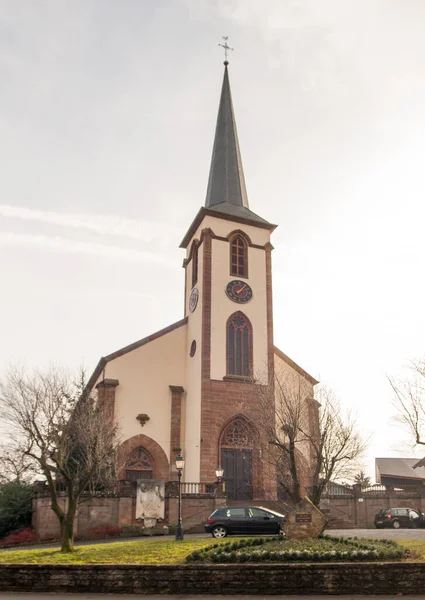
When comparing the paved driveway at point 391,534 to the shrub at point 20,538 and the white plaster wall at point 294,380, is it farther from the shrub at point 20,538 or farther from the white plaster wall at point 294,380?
the shrub at point 20,538

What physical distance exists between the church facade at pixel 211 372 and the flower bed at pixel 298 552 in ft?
45.5

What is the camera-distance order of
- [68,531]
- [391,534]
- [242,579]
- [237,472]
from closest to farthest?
Result: [242,579] → [68,531] → [391,534] → [237,472]

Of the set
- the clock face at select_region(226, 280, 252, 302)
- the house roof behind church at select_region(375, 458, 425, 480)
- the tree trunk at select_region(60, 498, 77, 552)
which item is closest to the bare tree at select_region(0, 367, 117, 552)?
the tree trunk at select_region(60, 498, 77, 552)

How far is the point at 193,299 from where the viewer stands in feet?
122

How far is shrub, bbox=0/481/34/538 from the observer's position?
1093 inches

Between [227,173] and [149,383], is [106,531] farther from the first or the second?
[227,173]

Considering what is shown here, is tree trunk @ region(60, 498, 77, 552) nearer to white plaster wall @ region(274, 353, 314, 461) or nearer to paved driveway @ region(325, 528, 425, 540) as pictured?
paved driveway @ region(325, 528, 425, 540)

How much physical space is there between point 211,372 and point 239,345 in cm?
276

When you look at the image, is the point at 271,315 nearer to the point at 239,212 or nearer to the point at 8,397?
the point at 239,212

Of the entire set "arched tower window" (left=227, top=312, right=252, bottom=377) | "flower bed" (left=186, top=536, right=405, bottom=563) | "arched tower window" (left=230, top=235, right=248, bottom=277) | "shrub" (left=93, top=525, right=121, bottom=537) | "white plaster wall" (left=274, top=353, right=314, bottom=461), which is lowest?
"shrub" (left=93, top=525, right=121, bottom=537)

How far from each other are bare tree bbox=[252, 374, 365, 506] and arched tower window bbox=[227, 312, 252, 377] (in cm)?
406

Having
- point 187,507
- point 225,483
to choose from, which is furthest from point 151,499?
point 225,483

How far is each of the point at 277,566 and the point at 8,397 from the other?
1192 centimetres

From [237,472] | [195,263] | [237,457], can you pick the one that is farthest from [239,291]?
[237,472]
